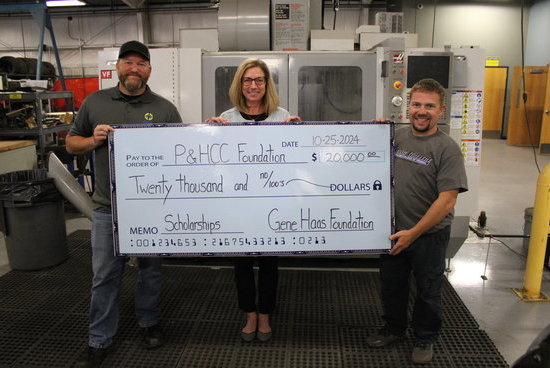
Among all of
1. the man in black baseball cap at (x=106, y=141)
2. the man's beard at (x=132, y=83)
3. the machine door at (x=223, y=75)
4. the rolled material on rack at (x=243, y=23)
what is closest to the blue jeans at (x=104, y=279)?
Answer: the man in black baseball cap at (x=106, y=141)

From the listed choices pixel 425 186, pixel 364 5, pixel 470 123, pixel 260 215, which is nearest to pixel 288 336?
pixel 260 215

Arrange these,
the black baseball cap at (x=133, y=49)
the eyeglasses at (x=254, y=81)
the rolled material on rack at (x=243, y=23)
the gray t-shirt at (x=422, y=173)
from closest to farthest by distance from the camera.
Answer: the gray t-shirt at (x=422, y=173)
the black baseball cap at (x=133, y=49)
the eyeglasses at (x=254, y=81)
the rolled material on rack at (x=243, y=23)

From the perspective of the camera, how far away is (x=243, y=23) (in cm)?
350

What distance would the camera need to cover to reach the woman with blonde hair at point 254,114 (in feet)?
7.06

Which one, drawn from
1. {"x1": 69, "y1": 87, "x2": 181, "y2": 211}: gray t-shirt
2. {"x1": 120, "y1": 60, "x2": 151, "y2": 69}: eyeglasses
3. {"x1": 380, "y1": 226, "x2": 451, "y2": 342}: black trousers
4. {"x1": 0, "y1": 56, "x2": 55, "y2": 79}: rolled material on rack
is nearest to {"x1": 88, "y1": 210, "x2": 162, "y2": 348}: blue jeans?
{"x1": 69, "y1": 87, "x2": 181, "y2": 211}: gray t-shirt

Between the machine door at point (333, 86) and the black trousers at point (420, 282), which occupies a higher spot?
the machine door at point (333, 86)

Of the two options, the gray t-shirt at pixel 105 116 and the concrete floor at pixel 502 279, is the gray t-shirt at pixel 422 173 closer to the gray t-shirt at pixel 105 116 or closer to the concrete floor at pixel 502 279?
the concrete floor at pixel 502 279

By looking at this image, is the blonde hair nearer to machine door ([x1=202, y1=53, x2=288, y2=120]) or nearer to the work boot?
machine door ([x1=202, y1=53, x2=288, y2=120])

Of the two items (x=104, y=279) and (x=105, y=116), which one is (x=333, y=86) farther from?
(x=104, y=279)

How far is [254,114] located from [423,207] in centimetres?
100

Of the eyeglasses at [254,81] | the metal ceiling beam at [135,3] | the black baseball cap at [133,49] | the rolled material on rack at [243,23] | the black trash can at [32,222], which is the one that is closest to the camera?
the black baseball cap at [133,49]

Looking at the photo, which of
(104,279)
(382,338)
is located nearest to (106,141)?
(104,279)

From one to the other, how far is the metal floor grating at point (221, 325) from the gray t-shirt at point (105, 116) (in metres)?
0.90

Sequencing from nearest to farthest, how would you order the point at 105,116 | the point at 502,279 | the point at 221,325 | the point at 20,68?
the point at 105,116, the point at 221,325, the point at 502,279, the point at 20,68
